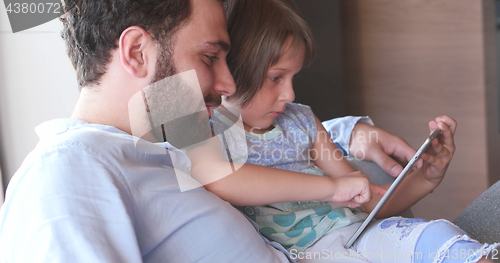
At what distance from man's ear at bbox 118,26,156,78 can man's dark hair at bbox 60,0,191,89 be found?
15 millimetres

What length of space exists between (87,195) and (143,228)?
10 centimetres

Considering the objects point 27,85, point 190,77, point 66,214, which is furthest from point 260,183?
point 27,85

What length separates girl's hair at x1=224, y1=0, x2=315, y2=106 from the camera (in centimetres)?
95

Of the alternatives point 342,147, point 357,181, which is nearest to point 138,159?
point 357,181

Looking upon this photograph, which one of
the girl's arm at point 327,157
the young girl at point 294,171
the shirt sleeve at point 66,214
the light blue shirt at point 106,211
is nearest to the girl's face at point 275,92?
the young girl at point 294,171

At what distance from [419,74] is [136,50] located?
1.91 metres

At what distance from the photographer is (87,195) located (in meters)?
0.47

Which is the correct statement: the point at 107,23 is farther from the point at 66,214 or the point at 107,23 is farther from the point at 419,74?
the point at 419,74

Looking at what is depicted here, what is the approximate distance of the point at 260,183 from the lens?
2.39 feet

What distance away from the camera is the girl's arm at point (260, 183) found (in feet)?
2.32

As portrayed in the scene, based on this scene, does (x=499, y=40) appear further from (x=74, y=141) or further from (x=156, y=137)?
(x=74, y=141)

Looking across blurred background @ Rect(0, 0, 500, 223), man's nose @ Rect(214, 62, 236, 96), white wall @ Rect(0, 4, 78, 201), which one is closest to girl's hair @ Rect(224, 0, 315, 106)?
man's nose @ Rect(214, 62, 236, 96)

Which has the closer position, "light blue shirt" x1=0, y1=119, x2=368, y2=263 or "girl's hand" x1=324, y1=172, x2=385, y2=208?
"light blue shirt" x1=0, y1=119, x2=368, y2=263

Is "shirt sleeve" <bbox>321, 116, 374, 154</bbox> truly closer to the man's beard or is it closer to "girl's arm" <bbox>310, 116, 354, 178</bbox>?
"girl's arm" <bbox>310, 116, 354, 178</bbox>
